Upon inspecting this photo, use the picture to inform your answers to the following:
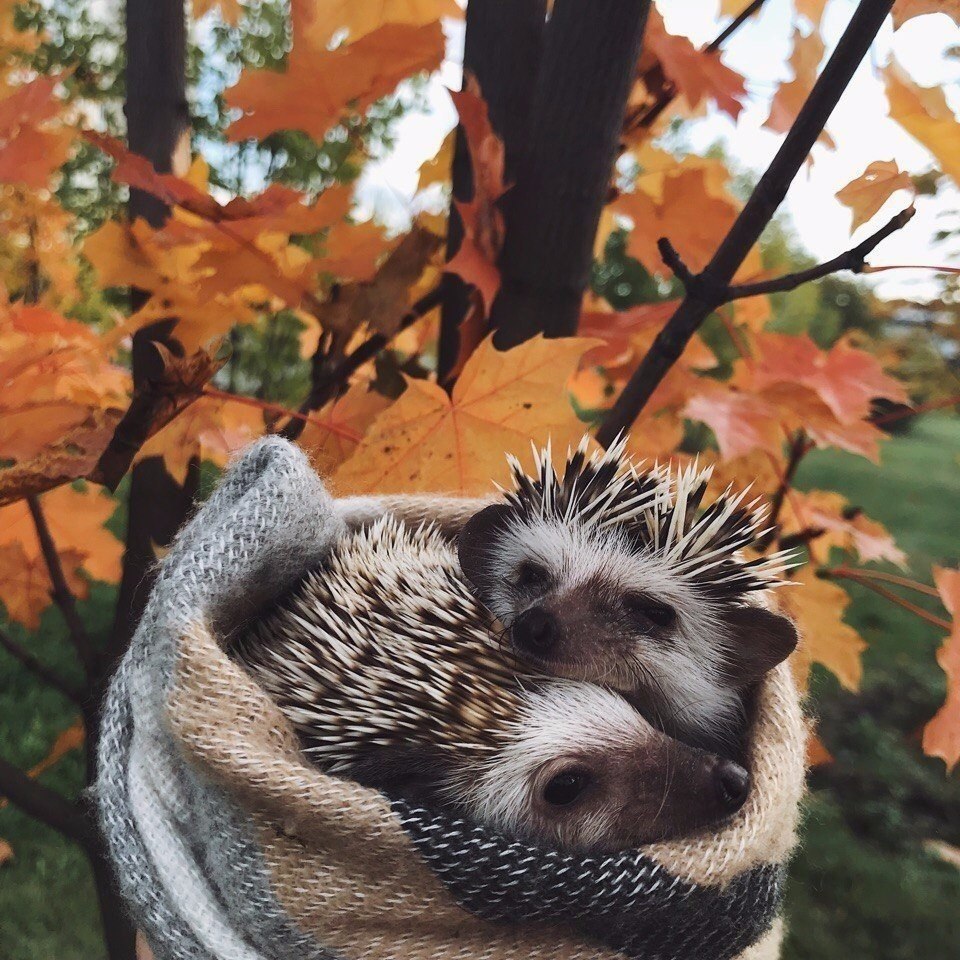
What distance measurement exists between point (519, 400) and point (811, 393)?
0.62 meters

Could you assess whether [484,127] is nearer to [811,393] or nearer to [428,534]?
[428,534]

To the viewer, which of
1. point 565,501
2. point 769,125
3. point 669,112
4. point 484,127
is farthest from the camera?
point 669,112

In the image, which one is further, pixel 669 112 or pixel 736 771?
pixel 669 112

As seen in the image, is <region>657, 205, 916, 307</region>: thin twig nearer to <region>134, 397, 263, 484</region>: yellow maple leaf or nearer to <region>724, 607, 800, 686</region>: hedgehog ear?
<region>724, 607, 800, 686</region>: hedgehog ear

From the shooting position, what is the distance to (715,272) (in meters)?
0.96

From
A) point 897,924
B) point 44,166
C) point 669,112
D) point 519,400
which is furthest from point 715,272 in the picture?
point 897,924

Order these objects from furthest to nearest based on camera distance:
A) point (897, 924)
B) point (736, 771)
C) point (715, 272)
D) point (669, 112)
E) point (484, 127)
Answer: point (897, 924)
point (669, 112)
point (484, 127)
point (715, 272)
point (736, 771)

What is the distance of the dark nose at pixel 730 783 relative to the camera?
26.4 inches

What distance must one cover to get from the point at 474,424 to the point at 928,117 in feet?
2.61

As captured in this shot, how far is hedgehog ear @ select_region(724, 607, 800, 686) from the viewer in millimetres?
729

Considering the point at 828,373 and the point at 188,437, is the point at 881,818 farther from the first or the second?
the point at 188,437

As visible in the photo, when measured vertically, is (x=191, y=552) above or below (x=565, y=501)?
below

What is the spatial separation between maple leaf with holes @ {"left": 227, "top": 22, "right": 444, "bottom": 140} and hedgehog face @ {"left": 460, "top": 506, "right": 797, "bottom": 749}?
74 cm

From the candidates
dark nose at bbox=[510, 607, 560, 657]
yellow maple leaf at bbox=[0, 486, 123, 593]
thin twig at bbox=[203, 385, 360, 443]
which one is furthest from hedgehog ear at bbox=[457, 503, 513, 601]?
yellow maple leaf at bbox=[0, 486, 123, 593]
